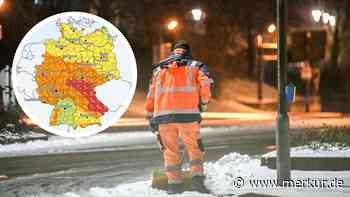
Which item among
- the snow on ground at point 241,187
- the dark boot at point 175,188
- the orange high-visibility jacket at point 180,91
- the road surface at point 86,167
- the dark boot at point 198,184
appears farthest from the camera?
the road surface at point 86,167

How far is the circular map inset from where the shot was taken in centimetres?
1741

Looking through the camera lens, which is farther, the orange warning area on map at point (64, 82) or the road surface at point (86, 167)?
the orange warning area on map at point (64, 82)

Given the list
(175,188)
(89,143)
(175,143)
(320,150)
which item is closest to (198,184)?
(175,188)

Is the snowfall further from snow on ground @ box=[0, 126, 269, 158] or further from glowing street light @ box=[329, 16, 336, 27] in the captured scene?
glowing street light @ box=[329, 16, 336, 27]

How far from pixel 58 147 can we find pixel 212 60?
2934 cm

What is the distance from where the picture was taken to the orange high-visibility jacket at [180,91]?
416 inches

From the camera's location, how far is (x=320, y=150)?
13.3 m

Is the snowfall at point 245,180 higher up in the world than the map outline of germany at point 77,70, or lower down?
lower down

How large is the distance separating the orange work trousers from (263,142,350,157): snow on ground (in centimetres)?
259

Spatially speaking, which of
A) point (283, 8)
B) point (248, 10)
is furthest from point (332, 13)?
point (283, 8)

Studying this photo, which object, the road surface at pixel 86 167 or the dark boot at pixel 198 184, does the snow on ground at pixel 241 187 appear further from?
the road surface at pixel 86 167

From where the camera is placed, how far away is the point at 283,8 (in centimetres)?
1071

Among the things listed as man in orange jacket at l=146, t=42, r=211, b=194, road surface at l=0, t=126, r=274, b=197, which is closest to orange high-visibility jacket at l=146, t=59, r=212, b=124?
man in orange jacket at l=146, t=42, r=211, b=194

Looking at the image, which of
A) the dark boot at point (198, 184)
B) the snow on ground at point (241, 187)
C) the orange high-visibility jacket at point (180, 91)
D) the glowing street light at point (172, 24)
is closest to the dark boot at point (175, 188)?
the snow on ground at point (241, 187)
